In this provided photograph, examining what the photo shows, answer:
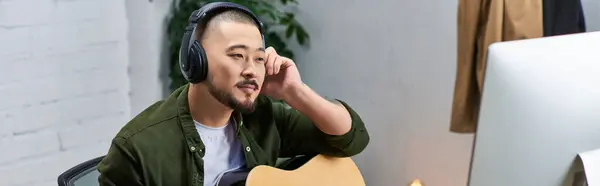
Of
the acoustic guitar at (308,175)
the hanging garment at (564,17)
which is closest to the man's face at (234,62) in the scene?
the acoustic guitar at (308,175)

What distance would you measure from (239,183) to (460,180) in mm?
1120

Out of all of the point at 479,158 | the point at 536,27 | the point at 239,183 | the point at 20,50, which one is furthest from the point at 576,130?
the point at 20,50

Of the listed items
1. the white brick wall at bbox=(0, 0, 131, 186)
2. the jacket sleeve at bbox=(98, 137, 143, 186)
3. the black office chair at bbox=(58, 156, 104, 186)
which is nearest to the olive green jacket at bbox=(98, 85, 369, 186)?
the jacket sleeve at bbox=(98, 137, 143, 186)

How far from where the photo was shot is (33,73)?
205 cm

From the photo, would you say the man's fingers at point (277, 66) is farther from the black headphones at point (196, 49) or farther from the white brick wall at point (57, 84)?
the white brick wall at point (57, 84)

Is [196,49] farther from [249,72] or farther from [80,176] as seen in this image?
[80,176]

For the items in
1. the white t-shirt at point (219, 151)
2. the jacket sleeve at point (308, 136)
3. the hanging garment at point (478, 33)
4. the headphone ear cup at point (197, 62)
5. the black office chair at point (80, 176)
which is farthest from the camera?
the hanging garment at point (478, 33)

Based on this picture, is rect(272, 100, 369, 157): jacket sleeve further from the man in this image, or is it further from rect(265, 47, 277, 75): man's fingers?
rect(265, 47, 277, 75): man's fingers

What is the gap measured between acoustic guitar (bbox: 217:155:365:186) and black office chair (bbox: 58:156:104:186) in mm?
423

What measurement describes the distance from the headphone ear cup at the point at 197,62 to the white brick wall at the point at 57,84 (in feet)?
3.77

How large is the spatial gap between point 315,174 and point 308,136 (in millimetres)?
66

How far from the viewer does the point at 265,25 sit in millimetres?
2289

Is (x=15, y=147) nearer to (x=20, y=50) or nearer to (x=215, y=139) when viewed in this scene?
(x=20, y=50)

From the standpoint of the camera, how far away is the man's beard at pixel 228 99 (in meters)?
1.03
